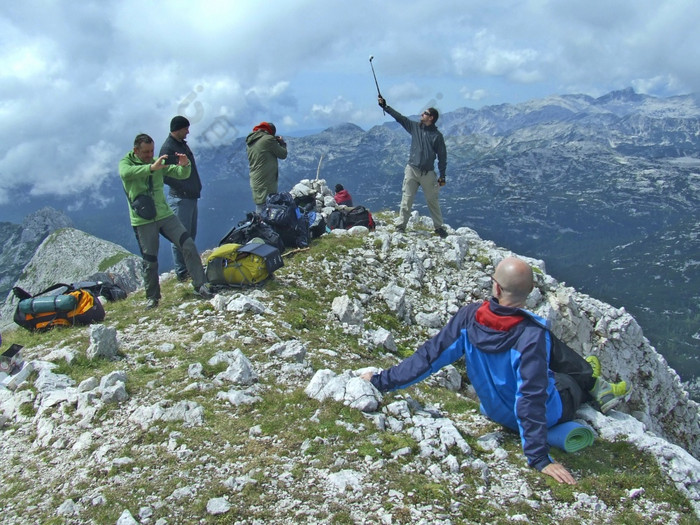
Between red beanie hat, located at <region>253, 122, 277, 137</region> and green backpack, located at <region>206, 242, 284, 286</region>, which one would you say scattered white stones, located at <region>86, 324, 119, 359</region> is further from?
red beanie hat, located at <region>253, 122, 277, 137</region>

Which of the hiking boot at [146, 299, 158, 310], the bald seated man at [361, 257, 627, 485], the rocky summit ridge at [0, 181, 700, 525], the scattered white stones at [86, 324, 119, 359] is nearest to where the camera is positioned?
the rocky summit ridge at [0, 181, 700, 525]

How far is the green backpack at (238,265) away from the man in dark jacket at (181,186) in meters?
1.29

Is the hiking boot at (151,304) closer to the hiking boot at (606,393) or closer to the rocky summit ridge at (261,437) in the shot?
the rocky summit ridge at (261,437)

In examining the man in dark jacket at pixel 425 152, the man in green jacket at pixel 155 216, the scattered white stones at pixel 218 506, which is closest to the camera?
the scattered white stones at pixel 218 506

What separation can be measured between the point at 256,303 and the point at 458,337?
5899mm

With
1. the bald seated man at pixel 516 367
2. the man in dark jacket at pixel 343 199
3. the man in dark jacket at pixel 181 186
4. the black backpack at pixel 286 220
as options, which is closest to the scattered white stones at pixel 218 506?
the bald seated man at pixel 516 367

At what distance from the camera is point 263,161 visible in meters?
16.5

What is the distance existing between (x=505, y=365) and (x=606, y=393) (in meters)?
2.50

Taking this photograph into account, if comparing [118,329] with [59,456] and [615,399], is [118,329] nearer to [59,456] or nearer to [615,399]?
[59,456]

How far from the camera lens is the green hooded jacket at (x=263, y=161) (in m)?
16.0

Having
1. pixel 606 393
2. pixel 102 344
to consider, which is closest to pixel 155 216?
pixel 102 344

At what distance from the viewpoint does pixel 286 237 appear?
1620cm

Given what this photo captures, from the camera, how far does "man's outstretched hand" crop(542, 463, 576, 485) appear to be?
17.5 feet

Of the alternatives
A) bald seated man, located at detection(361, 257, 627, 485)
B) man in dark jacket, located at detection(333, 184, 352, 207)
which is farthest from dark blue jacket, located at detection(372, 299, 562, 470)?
man in dark jacket, located at detection(333, 184, 352, 207)
